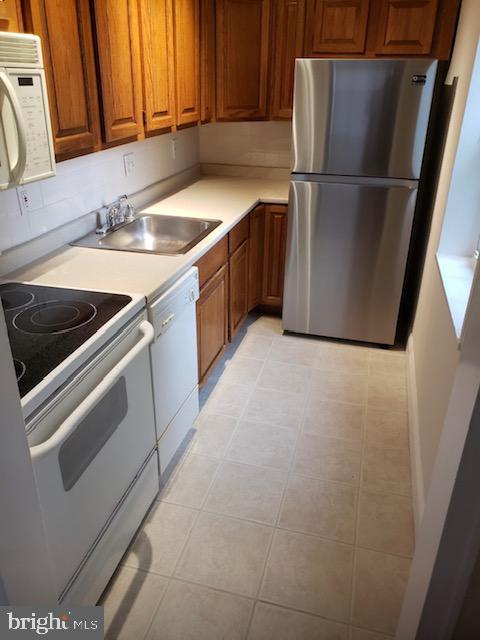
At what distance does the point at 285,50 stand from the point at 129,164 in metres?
1.17

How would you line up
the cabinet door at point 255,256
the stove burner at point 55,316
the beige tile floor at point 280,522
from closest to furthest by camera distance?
the stove burner at point 55,316, the beige tile floor at point 280,522, the cabinet door at point 255,256

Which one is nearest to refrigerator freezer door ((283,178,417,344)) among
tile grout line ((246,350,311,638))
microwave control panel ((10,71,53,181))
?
tile grout line ((246,350,311,638))

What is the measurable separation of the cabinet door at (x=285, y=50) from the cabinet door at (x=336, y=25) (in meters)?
0.06

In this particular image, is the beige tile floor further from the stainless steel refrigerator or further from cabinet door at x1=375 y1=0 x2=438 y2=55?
cabinet door at x1=375 y1=0 x2=438 y2=55

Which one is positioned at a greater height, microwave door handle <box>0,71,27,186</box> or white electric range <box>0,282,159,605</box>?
microwave door handle <box>0,71,27,186</box>

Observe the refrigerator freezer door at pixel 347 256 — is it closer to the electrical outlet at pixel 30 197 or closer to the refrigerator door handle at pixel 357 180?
the refrigerator door handle at pixel 357 180

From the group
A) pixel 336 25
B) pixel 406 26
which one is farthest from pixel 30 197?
pixel 406 26

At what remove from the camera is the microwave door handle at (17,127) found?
1314 millimetres

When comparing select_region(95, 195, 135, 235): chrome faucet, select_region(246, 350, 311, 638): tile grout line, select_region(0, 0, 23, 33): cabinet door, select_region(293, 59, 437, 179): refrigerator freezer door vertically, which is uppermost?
select_region(0, 0, 23, 33): cabinet door

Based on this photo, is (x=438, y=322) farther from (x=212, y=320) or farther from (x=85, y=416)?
(x=85, y=416)

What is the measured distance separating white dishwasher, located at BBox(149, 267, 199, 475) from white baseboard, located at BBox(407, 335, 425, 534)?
1.01m

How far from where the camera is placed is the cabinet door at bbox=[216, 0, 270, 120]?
2900mm

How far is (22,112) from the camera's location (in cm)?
141

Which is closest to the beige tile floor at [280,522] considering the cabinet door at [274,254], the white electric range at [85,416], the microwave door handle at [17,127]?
the white electric range at [85,416]
